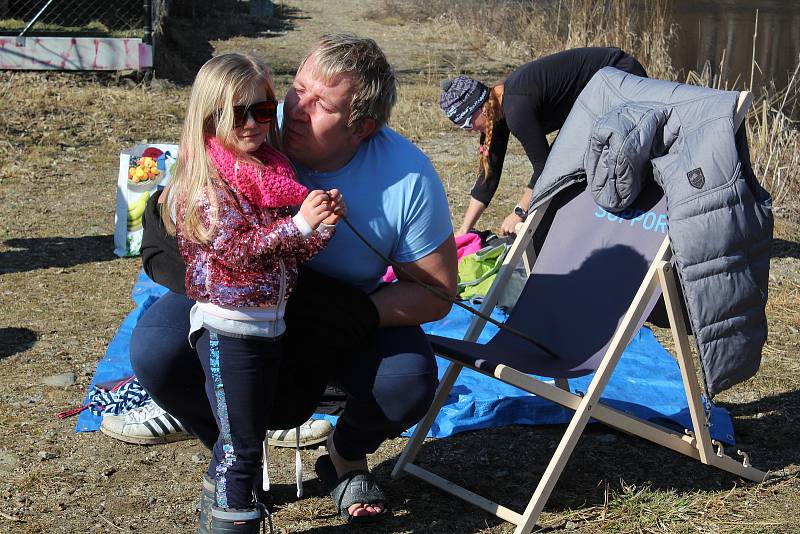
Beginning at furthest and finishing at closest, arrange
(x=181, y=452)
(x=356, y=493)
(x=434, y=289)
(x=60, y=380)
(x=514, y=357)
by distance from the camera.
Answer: (x=60, y=380), (x=181, y=452), (x=514, y=357), (x=356, y=493), (x=434, y=289)

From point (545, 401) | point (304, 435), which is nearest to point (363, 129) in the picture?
point (304, 435)

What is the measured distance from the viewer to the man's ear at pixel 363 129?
2.80 meters

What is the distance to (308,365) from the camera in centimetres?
282

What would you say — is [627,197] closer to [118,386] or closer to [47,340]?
[118,386]

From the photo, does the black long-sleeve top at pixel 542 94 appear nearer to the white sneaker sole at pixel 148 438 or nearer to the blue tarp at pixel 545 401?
the blue tarp at pixel 545 401

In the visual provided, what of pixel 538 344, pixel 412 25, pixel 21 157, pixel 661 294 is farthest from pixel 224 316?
pixel 412 25

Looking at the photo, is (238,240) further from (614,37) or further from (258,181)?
(614,37)

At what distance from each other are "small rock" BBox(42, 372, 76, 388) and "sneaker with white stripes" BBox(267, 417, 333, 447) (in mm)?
988

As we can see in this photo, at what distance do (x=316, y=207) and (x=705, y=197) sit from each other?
1254mm

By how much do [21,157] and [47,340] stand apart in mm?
3551

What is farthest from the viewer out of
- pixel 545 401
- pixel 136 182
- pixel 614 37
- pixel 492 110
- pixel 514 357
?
pixel 614 37

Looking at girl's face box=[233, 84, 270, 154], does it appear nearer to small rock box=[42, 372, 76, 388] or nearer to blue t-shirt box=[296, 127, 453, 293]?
blue t-shirt box=[296, 127, 453, 293]

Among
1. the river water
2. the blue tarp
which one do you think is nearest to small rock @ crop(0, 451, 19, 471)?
the blue tarp

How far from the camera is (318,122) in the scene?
2.76 m
